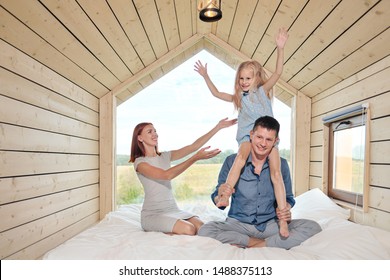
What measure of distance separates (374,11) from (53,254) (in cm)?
129

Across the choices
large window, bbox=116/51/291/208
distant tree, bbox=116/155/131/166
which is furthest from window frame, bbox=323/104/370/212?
distant tree, bbox=116/155/131/166

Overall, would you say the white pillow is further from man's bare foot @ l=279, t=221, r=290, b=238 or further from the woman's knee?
the woman's knee

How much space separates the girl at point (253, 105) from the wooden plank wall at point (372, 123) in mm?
399

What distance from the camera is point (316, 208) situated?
4.47ft

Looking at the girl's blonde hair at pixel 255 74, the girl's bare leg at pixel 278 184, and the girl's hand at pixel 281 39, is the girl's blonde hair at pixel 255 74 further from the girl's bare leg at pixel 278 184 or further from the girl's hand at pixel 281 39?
the girl's bare leg at pixel 278 184

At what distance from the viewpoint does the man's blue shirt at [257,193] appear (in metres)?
1.11

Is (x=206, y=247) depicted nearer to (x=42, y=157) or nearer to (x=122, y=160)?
(x=122, y=160)

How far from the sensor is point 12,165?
42.1 inches

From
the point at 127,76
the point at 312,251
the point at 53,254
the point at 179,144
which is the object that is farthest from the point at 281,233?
the point at 127,76

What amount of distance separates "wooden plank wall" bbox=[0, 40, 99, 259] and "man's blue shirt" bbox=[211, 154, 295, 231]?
2.02ft

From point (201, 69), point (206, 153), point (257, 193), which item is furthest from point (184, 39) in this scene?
point (257, 193)

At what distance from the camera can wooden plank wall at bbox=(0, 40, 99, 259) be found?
1.05 meters

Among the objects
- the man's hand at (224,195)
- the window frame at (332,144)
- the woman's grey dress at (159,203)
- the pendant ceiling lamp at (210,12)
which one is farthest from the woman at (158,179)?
the window frame at (332,144)
